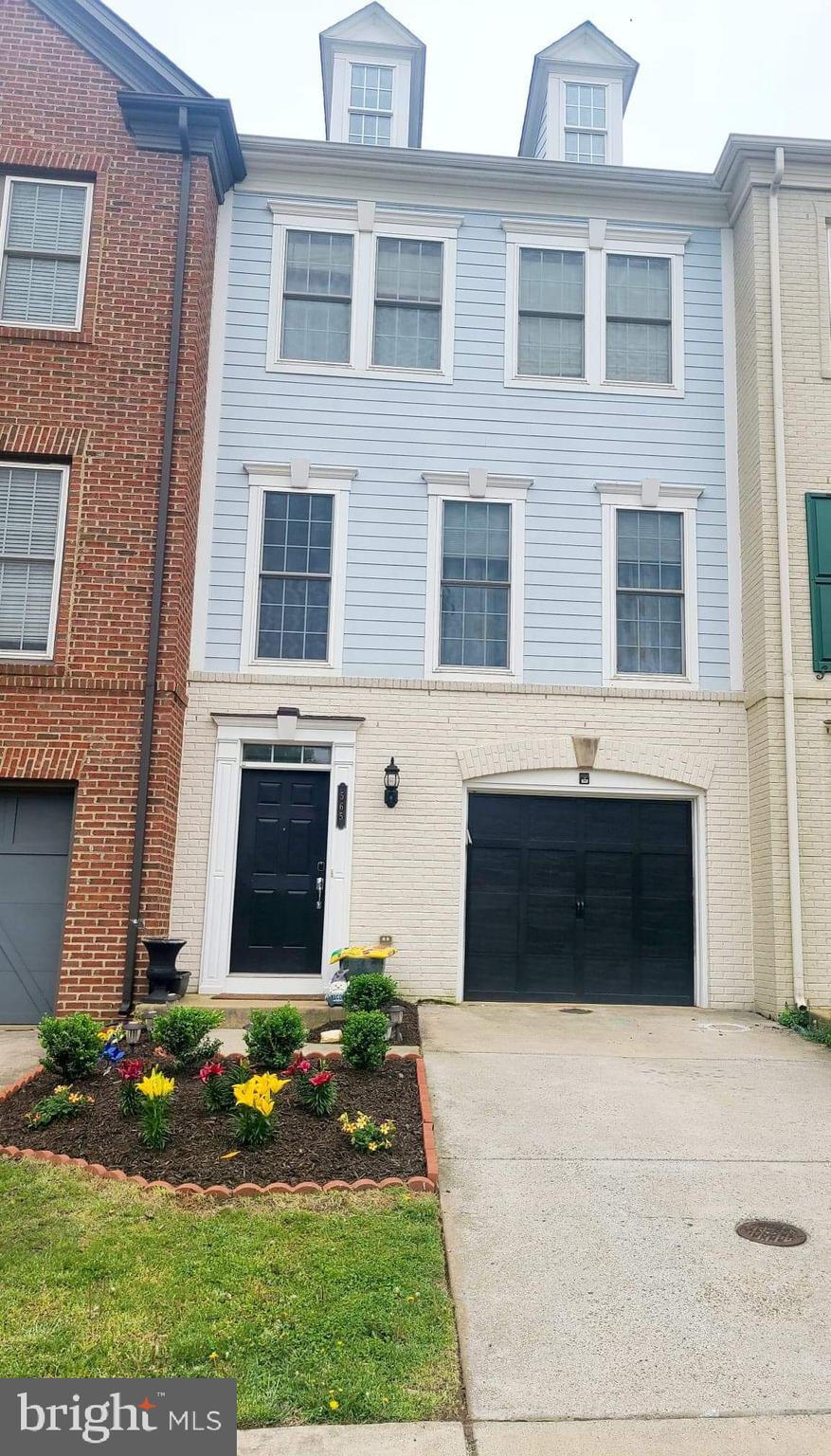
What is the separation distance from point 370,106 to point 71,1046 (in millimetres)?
10998

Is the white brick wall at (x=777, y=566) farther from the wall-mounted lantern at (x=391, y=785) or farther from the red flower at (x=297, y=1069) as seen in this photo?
the red flower at (x=297, y=1069)

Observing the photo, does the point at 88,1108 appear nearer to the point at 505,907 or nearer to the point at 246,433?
the point at 505,907

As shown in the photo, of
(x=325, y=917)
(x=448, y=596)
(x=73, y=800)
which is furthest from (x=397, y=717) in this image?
(x=73, y=800)

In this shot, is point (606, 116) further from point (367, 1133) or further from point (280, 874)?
point (367, 1133)

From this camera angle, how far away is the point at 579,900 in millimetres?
9930

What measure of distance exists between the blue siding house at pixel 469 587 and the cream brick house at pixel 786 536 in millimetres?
344

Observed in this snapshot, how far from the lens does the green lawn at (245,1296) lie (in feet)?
Result: 9.70

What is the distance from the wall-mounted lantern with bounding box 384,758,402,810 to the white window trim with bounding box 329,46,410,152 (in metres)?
7.42

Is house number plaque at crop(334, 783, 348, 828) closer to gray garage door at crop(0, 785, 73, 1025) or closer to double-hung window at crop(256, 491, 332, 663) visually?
double-hung window at crop(256, 491, 332, 663)

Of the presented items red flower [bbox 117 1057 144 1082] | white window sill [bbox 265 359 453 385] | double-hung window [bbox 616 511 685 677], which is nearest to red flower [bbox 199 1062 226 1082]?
red flower [bbox 117 1057 144 1082]

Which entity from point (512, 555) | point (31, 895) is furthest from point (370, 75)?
point (31, 895)

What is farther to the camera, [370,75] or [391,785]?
[370,75]

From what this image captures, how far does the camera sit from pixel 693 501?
10531mm

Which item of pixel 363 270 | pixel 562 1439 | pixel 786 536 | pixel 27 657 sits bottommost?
pixel 562 1439
